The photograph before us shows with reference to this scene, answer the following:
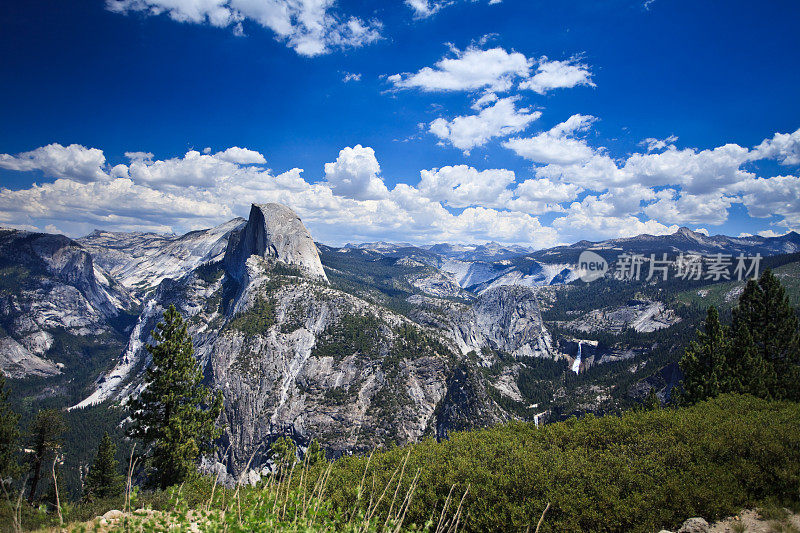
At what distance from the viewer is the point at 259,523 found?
7.32 m

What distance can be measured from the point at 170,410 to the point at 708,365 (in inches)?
1853

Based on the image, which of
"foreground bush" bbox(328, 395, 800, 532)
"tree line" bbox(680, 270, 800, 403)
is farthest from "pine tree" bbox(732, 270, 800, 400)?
"foreground bush" bbox(328, 395, 800, 532)

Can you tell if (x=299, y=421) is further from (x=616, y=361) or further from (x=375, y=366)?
(x=616, y=361)

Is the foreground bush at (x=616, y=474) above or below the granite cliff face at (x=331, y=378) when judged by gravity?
above

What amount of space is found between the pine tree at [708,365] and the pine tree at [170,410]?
41395 mm

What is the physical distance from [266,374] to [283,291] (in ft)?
140

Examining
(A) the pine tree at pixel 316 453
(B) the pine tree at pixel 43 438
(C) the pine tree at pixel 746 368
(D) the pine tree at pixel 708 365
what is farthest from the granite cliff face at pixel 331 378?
(C) the pine tree at pixel 746 368

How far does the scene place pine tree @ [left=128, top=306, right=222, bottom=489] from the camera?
76.7 ft

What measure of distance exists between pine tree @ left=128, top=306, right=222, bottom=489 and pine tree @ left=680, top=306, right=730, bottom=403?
41395mm

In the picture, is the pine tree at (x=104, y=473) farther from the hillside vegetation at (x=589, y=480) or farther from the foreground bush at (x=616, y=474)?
the foreground bush at (x=616, y=474)

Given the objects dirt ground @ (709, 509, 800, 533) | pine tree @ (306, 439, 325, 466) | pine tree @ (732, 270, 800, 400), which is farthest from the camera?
pine tree @ (732, 270, 800, 400)

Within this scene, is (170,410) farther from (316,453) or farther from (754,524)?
(754,524)

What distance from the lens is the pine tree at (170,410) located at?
2338 centimetres

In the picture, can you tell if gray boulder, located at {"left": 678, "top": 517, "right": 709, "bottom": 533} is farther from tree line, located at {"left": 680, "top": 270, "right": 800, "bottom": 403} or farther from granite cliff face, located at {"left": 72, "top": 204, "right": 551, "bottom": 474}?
granite cliff face, located at {"left": 72, "top": 204, "right": 551, "bottom": 474}
